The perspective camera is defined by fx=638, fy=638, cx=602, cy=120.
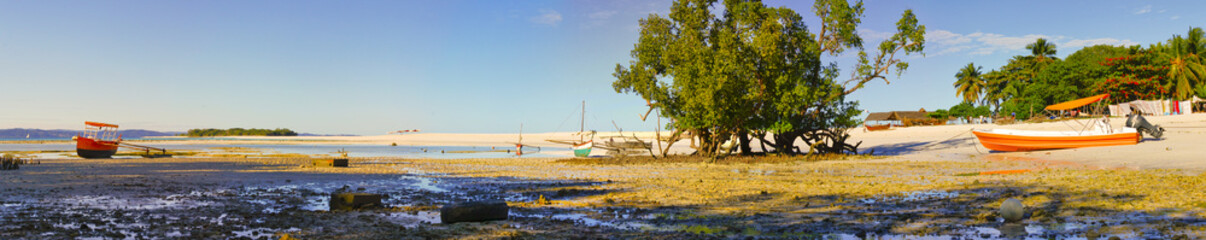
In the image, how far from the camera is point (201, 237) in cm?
816

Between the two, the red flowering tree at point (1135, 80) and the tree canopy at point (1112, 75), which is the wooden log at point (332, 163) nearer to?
the tree canopy at point (1112, 75)

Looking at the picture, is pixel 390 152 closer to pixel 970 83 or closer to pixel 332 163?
pixel 332 163

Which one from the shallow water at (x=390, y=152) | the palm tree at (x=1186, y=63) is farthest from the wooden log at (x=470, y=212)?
the palm tree at (x=1186, y=63)

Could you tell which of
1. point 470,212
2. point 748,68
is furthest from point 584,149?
point 470,212

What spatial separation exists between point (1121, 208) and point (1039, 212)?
159cm

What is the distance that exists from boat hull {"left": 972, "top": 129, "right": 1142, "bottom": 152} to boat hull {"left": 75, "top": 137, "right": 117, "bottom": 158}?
47.5 meters

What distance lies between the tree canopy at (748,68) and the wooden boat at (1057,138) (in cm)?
568

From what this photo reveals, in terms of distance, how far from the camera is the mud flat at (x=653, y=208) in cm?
833

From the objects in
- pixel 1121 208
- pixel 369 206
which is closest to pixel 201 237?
pixel 369 206

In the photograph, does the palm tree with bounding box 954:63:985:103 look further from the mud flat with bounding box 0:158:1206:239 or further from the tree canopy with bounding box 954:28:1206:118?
the mud flat with bounding box 0:158:1206:239

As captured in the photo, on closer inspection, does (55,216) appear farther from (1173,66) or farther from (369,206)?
(1173,66)

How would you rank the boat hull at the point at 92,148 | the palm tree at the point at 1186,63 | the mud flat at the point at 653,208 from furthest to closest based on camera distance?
the palm tree at the point at 1186,63 → the boat hull at the point at 92,148 → the mud flat at the point at 653,208

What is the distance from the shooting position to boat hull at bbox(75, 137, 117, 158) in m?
35.7

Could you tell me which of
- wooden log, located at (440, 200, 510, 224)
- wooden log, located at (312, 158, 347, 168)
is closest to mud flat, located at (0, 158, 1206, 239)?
wooden log, located at (440, 200, 510, 224)
